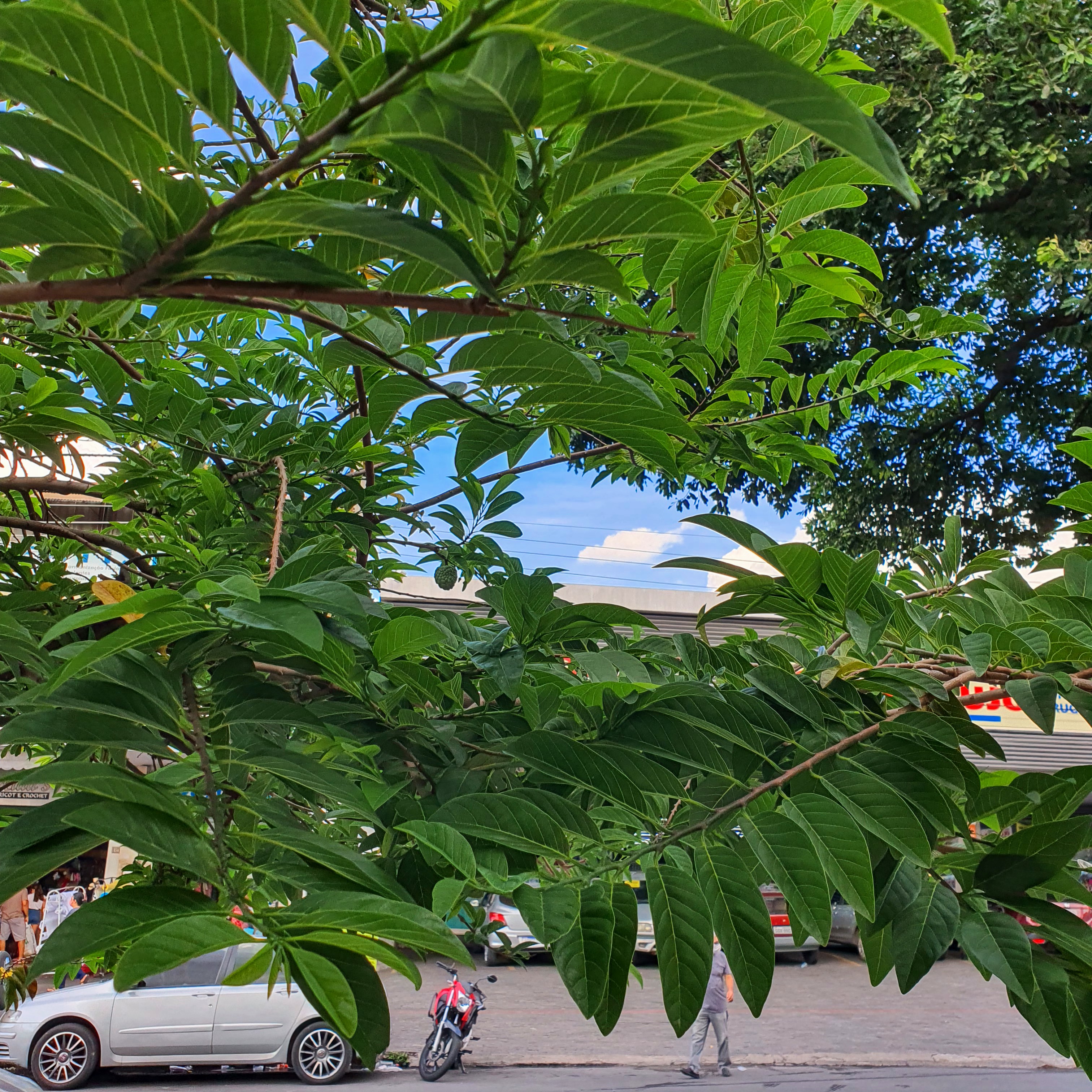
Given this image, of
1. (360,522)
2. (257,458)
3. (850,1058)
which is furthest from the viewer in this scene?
(850,1058)

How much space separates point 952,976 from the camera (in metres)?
12.7

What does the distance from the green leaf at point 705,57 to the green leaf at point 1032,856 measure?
624 mm

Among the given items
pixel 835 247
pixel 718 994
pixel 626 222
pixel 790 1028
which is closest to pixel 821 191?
pixel 835 247

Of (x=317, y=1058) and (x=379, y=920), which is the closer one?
(x=379, y=920)

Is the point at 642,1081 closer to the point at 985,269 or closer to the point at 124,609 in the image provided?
the point at 985,269

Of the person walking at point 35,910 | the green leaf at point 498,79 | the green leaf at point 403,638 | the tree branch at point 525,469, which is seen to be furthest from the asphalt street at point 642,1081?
the green leaf at point 498,79

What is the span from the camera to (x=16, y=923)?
8406 mm

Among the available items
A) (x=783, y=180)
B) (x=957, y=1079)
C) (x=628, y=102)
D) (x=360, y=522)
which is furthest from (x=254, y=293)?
(x=957, y=1079)

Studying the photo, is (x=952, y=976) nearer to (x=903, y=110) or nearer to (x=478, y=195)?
(x=903, y=110)

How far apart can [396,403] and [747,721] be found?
0.45 meters

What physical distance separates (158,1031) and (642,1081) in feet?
12.8

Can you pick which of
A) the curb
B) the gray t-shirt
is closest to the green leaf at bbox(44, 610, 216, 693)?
the gray t-shirt

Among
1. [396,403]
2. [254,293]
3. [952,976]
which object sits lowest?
[952,976]

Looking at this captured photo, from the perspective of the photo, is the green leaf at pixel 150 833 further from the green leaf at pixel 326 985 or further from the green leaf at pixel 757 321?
the green leaf at pixel 757 321
